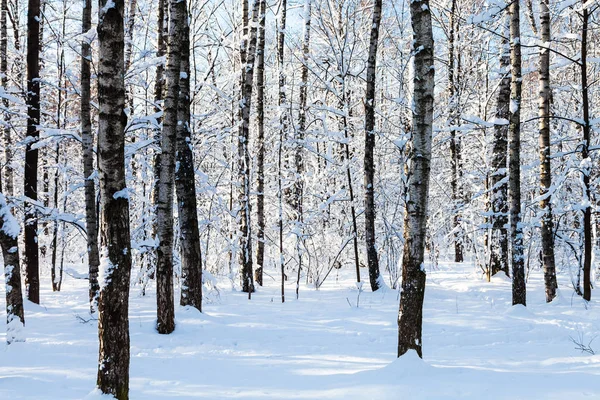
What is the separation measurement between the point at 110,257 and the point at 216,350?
10.3 feet

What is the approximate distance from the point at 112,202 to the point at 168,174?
3.23 m

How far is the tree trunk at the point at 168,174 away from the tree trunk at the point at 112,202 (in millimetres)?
3106

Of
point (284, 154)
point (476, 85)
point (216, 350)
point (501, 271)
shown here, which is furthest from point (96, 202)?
point (476, 85)

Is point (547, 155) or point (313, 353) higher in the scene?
point (547, 155)

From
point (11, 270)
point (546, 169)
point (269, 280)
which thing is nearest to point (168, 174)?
point (11, 270)

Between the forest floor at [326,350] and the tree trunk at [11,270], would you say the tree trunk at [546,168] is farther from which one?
the tree trunk at [11,270]

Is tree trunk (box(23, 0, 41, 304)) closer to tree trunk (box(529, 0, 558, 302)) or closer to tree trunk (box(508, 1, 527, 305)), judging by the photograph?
tree trunk (box(508, 1, 527, 305))

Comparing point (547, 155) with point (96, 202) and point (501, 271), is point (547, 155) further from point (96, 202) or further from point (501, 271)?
point (96, 202)

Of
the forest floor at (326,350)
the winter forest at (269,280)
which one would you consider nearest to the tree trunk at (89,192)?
the winter forest at (269,280)

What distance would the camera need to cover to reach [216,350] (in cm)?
646

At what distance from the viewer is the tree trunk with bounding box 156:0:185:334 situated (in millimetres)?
6938

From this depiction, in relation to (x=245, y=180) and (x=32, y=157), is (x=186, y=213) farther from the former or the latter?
(x=32, y=157)

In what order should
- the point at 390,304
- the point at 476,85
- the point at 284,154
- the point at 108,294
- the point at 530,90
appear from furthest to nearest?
the point at 530,90 < the point at 284,154 < the point at 476,85 < the point at 390,304 < the point at 108,294

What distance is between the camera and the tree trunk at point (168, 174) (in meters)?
6.94
